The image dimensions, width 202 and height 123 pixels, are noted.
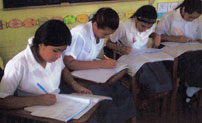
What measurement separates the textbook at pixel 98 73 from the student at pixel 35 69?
26 centimetres

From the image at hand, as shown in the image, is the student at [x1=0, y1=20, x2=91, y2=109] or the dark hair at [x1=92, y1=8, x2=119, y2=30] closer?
the student at [x1=0, y1=20, x2=91, y2=109]

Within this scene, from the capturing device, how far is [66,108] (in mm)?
1140

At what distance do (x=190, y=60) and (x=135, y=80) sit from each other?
2.20 ft

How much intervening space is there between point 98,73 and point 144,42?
929 millimetres

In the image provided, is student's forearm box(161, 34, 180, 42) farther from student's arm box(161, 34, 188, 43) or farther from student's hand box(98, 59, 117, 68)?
student's hand box(98, 59, 117, 68)

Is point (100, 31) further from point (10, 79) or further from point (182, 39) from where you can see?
point (182, 39)

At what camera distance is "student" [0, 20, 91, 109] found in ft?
3.87

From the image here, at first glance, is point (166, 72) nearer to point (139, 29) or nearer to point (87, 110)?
point (139, 29)

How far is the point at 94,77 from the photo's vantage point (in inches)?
61.8

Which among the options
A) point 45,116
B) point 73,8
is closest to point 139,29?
point 73,8

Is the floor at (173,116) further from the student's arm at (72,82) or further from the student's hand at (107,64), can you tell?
the student's arm at (72,82)

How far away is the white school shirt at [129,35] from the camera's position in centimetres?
230

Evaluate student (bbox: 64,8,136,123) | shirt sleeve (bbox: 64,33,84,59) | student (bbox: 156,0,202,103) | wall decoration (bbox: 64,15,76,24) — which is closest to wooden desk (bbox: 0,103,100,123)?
student (bbox: 64,8,136,123)

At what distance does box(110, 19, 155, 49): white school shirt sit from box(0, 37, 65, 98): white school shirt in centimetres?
101
